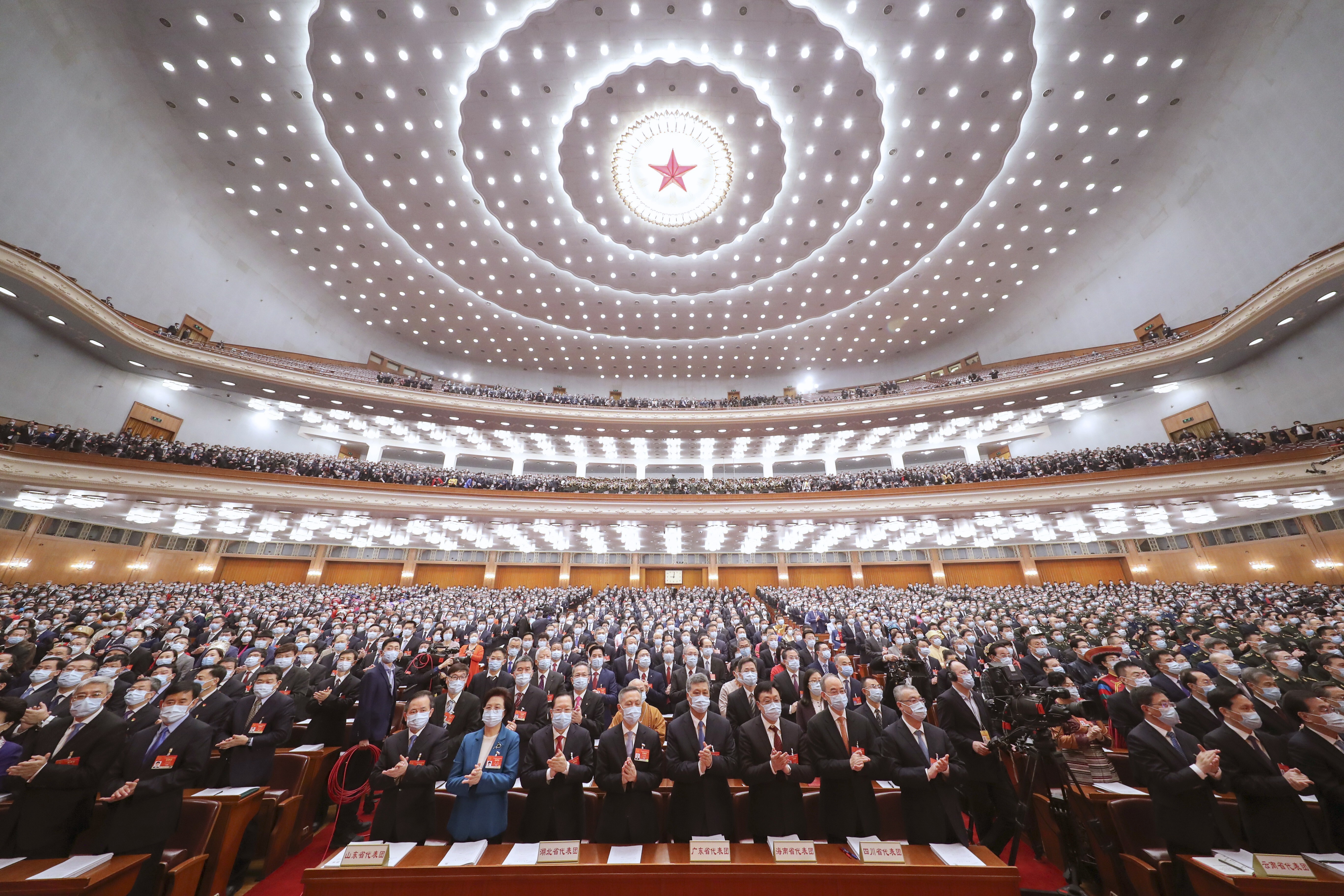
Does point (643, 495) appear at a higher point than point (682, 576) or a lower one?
higher

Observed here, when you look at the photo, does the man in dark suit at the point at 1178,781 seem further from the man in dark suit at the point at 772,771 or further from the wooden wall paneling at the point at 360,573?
the wooden wall paneling at the point at 360,573

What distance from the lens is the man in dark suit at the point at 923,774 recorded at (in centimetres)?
300

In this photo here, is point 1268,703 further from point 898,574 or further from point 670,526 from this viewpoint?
point 898,574

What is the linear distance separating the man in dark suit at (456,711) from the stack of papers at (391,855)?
75 centimetres

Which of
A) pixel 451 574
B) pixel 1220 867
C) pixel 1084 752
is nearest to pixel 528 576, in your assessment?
pixel 451 574

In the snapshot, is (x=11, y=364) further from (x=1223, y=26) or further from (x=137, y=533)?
(x=1223, y=26)

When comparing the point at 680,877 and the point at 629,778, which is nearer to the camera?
the point at 680,877

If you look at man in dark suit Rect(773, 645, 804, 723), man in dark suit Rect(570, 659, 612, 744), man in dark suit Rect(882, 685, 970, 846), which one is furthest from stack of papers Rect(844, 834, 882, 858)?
man in dark suit Rect(773, 645, 804, 723)

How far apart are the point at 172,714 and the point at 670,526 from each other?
16.9 m

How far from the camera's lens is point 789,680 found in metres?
5.55

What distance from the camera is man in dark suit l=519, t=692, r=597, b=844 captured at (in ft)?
10.4

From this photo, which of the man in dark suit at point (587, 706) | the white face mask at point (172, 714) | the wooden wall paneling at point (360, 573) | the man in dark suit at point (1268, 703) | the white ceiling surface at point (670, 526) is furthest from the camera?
the wooden wall paneling at point (360, 573)

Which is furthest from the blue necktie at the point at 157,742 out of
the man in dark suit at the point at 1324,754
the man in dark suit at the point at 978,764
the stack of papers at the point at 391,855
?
the man in dark suit at the point at 1324,754

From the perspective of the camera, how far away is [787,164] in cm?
1598
